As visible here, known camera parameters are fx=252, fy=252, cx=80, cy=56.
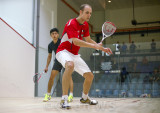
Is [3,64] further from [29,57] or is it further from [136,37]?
[136,37]

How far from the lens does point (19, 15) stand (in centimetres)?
655

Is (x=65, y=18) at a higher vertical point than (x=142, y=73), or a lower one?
higher

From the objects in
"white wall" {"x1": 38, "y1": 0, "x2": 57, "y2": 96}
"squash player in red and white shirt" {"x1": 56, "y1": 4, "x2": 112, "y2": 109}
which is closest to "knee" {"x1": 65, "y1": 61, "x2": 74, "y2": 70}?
"squash player in red and white shirt" {"x1": 56, "y1": 4, "x2": 112, "y2": 109}

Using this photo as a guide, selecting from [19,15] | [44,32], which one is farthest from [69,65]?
[44,32]

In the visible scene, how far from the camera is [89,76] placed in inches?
104

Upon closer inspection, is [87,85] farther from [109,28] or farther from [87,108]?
[109,28]

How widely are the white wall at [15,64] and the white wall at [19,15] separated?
0.30 m

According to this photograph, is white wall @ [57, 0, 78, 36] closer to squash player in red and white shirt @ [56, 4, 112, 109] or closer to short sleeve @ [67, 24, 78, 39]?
squash player in red and white shirt @ [56, 4, 112, 109]

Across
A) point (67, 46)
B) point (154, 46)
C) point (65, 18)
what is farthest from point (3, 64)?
point (65, 18)

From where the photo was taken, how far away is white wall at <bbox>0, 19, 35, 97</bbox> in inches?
210

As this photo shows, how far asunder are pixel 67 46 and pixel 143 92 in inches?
167

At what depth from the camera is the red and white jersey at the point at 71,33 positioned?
2.37 meters

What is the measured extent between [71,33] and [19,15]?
4.54 meters

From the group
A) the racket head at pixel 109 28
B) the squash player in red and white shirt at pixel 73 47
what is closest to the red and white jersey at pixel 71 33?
the squash player in red and white shirt at pixel 73 47
